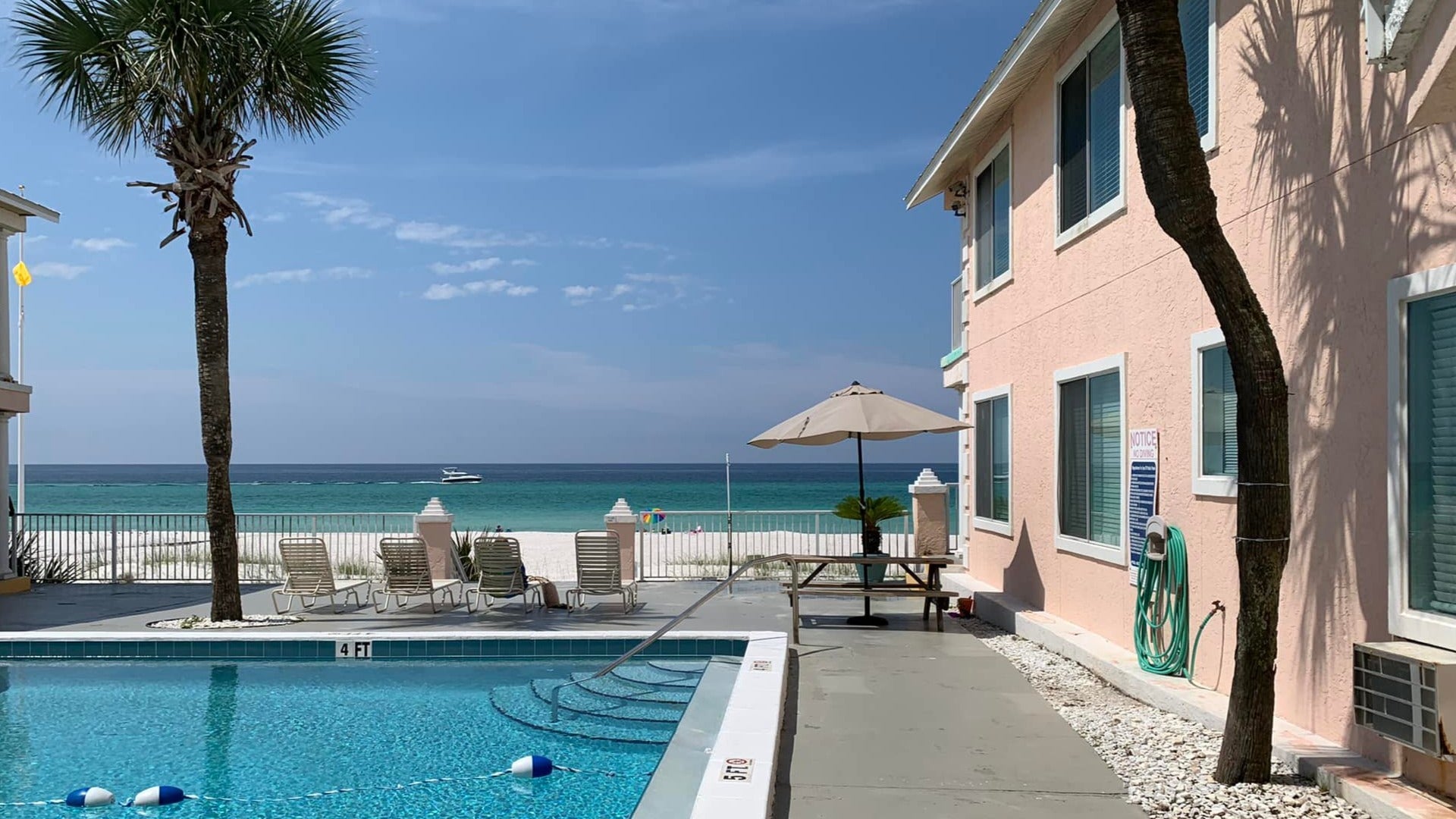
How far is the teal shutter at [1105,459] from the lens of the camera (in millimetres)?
8258

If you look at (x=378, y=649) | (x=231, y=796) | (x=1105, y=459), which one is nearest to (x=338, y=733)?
(x=231, y=796)

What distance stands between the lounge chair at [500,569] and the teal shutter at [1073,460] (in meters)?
5.66

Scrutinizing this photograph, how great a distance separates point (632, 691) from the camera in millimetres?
8672

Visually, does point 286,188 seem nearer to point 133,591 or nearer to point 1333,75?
point 133,591

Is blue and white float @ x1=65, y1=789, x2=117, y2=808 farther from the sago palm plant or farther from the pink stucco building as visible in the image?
the sago palm plant

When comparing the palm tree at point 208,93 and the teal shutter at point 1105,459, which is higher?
the palm tree at point 208,93

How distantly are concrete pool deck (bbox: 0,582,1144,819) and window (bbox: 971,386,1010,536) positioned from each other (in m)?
1.37

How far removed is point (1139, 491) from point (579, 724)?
4390mm

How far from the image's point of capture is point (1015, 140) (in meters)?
10.9

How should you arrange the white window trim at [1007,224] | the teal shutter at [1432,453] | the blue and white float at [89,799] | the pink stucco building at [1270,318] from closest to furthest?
1. the teal shutter at [1432,453]
2. the pink stucco building at [1270,318]
3. the blue and white float at [89,799]
4. the white window trim at [1007,224]

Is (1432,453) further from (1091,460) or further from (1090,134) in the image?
(1090,134)

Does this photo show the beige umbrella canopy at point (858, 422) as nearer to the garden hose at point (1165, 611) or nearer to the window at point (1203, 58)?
the garden hose at point (1165, 611)

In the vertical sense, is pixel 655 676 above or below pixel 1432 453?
below

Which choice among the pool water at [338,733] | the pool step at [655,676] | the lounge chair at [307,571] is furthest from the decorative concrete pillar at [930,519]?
the lounge chair at [307,571]
